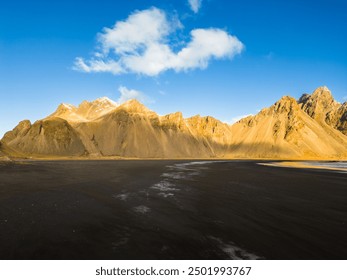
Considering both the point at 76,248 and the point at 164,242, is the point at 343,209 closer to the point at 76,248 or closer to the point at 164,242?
the point at 164,242

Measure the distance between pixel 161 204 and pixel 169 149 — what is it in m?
178

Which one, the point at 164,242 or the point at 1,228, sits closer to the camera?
the point at 164,242

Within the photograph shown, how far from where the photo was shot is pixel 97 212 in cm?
1573

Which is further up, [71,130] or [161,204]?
[71,130]

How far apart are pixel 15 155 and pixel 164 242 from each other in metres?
123

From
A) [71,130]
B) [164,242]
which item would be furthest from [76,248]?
[71,130]

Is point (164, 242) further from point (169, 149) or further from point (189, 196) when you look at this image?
point (169, 149)

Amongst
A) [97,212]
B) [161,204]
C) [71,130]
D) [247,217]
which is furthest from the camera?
[71,130]

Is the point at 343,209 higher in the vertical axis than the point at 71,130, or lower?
lower

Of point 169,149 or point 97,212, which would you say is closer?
point 97,212

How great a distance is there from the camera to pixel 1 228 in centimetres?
1191

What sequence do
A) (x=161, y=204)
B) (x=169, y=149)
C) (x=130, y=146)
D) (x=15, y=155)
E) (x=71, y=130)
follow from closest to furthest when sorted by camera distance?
1. (x=161, y=204)
2. (x=15, y=155)
3. (x=71, y=130)
4. (x=130, y=146)
5. (x=169, y=149)
